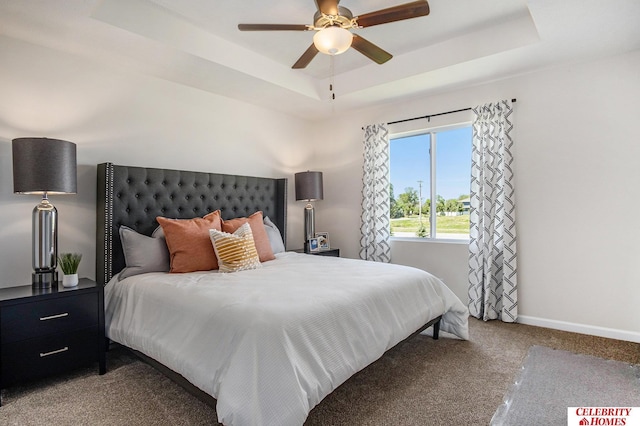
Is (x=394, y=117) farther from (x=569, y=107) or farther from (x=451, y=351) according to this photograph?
(x=451, y=351)

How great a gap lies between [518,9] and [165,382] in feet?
12.3

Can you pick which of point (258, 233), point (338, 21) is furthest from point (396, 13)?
point (258, 233)

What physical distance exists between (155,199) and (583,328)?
13.6 ft

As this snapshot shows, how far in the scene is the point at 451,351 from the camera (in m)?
2.74

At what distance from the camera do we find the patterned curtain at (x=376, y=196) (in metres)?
4.35

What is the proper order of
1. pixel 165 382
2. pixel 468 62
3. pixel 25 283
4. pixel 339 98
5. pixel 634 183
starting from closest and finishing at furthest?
1. pixel 165 382
2. pixel 25 283
3. pixel 634 183
4. pixel 468 62
5. pixel 339 98

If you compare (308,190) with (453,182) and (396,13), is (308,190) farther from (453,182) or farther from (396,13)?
(396,13)

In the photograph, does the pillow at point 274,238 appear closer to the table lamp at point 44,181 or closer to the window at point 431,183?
the window at point 431,183

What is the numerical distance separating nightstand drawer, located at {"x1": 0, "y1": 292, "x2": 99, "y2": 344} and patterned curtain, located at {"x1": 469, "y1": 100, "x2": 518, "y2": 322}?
11.4ft

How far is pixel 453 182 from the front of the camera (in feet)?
13.2

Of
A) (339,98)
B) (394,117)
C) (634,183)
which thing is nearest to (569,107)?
(634,183)

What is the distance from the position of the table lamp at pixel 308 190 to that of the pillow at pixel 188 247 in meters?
1.69

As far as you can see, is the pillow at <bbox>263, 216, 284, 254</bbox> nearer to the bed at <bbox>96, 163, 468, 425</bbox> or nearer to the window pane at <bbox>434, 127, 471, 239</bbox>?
the bed at <bbox>96, 163, 468, 425</bbox>

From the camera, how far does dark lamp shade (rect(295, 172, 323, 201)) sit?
14.6 feet
